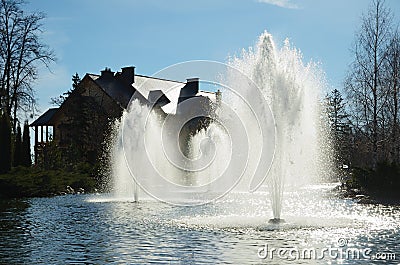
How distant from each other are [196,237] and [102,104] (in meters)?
37.9

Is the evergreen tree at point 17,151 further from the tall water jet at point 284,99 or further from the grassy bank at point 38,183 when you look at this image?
the tall water jet at point 284,99

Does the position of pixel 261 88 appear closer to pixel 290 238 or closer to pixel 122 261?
pixel 290 238

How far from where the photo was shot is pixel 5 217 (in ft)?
51.2

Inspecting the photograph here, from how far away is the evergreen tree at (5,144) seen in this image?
2630 cm

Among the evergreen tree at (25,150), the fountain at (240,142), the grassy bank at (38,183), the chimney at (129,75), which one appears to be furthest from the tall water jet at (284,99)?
the chimney at (129,75)

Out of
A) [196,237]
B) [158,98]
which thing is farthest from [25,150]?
[196,237]

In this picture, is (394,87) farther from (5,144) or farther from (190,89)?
(190,89)

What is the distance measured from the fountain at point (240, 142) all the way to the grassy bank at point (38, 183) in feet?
10.3

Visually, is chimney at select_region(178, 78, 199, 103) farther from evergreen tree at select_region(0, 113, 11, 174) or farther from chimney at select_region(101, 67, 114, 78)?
evergreen tree at select_region(0, 113, 11, 174)

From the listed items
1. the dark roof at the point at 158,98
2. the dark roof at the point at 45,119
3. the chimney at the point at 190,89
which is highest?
the chimney at the point at 190,89

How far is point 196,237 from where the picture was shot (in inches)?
439

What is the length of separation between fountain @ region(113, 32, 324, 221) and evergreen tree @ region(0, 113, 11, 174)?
528 cm

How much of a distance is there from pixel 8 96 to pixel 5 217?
65.4 ft

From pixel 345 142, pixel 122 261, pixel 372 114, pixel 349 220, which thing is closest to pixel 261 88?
pixel 349 220
